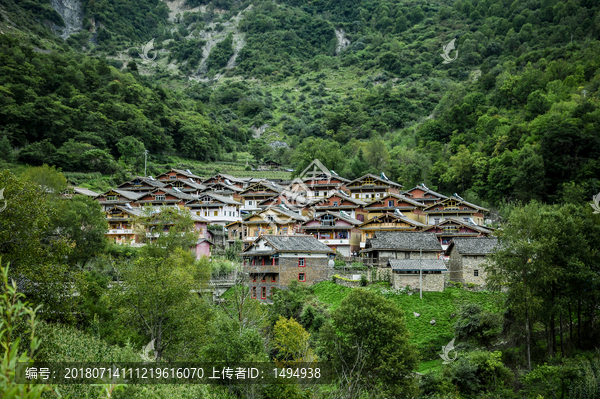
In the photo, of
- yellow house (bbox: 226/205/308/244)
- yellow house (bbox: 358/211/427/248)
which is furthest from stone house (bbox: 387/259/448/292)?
yellow house (bbox: 226/205/308/244)

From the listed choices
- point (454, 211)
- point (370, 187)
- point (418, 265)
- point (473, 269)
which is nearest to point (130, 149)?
point (370, 187)

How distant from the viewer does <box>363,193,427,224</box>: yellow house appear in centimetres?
5091

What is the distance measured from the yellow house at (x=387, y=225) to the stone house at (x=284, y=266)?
394 inches

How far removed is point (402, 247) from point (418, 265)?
4241 mm

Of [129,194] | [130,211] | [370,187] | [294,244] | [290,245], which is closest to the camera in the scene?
[290,245]

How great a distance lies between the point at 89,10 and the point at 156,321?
20887 cm

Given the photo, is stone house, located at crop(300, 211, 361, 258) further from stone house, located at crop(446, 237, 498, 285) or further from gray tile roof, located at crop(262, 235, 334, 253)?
stone house, located at crop(446, 237, 498, 285)

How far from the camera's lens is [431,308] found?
29.8m

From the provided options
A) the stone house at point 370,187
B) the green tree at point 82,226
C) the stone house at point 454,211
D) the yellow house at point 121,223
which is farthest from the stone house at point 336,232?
the green tree at point 82,226

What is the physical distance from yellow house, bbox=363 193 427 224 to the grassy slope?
18994 millimetres

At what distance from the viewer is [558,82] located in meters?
61.3

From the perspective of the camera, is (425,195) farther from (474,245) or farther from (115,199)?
(115,199)

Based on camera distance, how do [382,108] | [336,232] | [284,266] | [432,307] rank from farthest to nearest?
[382,108]
[336,232]
[284,266]
[432,307]

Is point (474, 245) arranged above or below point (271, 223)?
below
